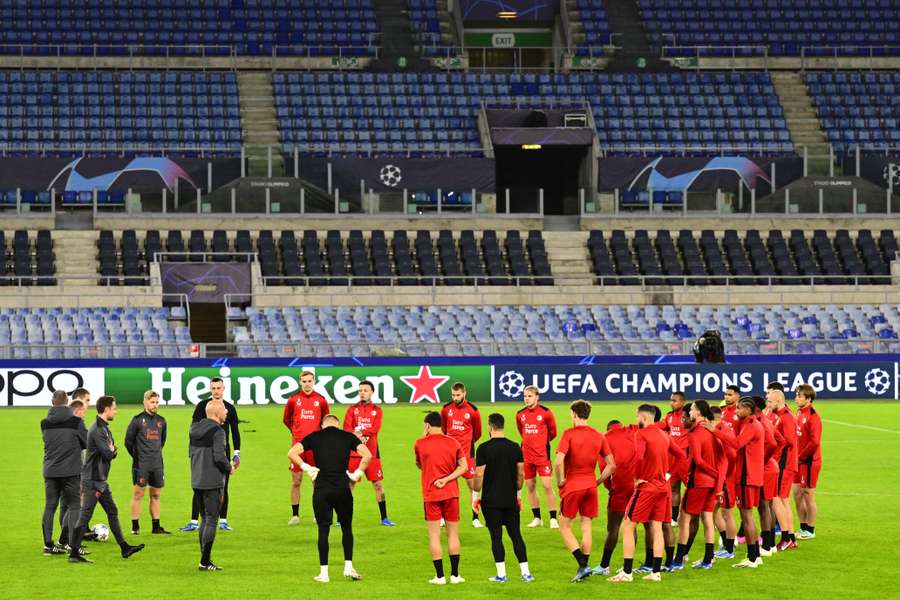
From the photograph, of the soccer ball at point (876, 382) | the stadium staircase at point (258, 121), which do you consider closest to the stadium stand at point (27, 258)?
the stadium staircase at point (258, 121)

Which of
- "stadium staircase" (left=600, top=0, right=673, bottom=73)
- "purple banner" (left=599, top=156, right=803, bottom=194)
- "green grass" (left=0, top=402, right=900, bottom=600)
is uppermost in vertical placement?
"stadium staircase" (left=600, top=0, right=673, bottom=73)

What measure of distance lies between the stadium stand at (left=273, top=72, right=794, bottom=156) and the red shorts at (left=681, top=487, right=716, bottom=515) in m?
40.1

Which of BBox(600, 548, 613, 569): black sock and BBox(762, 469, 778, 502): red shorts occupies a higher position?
BBox(762, 469, 778, 502): red shorts

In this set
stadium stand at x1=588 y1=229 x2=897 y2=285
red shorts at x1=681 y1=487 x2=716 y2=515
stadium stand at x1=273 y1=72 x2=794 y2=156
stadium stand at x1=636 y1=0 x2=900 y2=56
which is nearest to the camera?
red shorts at x1=681 y1=487 x2=716 y2=515

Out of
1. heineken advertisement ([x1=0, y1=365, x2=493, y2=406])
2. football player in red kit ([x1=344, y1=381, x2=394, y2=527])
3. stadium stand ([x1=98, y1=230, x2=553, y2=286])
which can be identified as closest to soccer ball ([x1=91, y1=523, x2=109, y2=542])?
football player in red kit ([x1=344, y1=381, x2=394, y2=527])

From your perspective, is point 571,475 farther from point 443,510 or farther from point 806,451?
point 806,451

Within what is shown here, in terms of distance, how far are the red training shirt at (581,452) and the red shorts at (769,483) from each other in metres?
2.36

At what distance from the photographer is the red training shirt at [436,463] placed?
15281mm

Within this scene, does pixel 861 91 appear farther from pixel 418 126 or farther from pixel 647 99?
pixel 418 126

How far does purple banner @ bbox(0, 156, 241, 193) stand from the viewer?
171ft

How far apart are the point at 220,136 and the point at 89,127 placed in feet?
15.6

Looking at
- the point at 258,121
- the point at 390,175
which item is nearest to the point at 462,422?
the point at 390,175

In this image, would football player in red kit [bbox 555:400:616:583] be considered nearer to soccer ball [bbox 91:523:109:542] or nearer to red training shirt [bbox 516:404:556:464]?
red training shirt [bbox 516:404:556:464]

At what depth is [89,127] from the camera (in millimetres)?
56156
